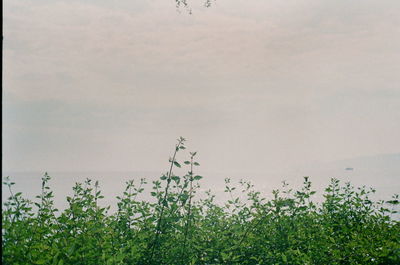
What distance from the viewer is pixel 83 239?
3799 mm

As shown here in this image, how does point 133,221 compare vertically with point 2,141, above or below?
below

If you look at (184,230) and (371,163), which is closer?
(184,230)

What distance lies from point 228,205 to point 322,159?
13939 cm

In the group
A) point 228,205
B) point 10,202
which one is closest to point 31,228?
point 10,202

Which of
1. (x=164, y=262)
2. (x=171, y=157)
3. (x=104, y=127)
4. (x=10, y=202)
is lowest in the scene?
(x=164, y=262)

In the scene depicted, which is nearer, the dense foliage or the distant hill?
the dense foliage

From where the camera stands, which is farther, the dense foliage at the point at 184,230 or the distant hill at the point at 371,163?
the distant hill at the point at 371,163

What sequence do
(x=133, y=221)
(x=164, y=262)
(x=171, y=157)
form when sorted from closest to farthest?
(x=171, y=157), (x=164, y=262), (x=133, y=221)

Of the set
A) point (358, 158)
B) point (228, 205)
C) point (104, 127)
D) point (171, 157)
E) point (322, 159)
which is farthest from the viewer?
point (322, 159)

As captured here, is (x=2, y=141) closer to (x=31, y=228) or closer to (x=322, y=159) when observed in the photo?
(x=31, y=228)

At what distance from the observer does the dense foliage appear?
12.1 ft

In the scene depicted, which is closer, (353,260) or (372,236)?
(353,260)

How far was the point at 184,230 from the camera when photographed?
15.1 ft

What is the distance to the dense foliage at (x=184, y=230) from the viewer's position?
3.68 m
